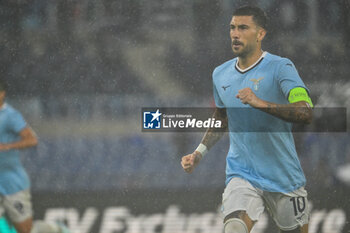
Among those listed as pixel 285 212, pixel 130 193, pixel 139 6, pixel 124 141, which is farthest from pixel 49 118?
pixel 285 212

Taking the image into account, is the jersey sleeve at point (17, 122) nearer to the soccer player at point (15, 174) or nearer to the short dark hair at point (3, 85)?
the soccer player at point (15, 174)

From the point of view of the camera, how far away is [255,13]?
2.54 m

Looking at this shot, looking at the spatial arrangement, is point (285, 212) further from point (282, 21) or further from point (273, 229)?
point (282, 21)

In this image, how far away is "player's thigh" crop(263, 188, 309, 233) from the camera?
8.13 ft

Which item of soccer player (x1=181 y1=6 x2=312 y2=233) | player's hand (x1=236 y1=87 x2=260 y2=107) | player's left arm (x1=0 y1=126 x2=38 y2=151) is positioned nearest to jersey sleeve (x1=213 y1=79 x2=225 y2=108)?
soccer player (x1=181 y1=6 x2=312 y2=233)

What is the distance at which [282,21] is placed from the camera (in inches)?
101

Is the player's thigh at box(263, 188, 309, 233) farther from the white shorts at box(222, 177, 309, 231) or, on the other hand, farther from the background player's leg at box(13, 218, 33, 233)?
the background player's leg at box(13, 218, 33, 233)

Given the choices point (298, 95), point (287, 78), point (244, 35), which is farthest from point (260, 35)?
point (298, 95)

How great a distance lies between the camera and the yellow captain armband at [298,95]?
2.40 meters

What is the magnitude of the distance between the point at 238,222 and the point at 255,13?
1020 millimetres

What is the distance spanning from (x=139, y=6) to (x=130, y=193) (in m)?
0.93

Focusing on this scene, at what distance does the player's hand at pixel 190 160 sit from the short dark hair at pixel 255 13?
0.72m

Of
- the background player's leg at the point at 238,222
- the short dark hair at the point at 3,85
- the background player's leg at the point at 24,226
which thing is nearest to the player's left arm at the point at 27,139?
the short dark hair at the point at 3,85

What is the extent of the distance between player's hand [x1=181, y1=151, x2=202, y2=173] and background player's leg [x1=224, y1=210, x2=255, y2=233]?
316mm
